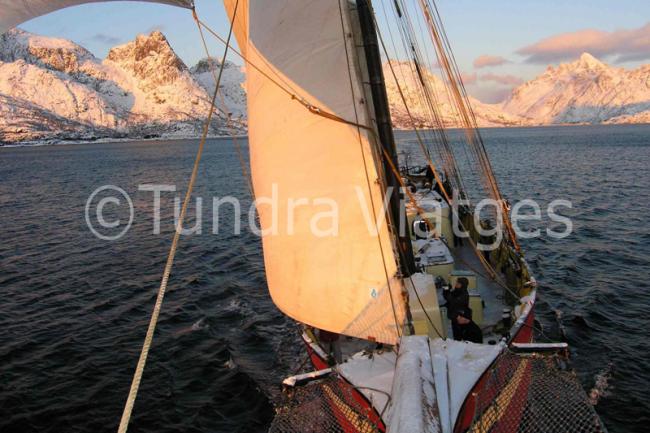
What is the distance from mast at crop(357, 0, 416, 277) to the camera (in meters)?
8.11

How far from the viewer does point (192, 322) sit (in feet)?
57.0

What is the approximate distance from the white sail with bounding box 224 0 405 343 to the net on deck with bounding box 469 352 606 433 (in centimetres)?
212

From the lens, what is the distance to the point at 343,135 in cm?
789

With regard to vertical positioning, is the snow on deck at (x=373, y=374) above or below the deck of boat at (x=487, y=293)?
above

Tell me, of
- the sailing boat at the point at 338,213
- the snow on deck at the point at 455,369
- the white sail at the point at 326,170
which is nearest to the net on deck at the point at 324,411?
the sailing boat at the point at 338,213

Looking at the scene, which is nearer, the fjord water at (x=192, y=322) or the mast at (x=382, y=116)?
the mast at (x=382, y=116)

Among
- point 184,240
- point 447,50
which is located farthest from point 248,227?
point 447,50

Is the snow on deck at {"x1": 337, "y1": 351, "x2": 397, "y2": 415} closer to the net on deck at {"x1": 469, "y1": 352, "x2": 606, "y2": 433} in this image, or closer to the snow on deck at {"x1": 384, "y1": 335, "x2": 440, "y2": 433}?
the snow on deck at {"x1": 384, "y1": 335, "x2": 440, "y2": 433}

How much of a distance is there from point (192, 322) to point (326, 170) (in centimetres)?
1174

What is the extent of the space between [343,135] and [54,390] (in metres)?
11.2

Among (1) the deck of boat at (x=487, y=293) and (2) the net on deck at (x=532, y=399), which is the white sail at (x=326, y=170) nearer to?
(2) the net on deck at (x=532, y=399)

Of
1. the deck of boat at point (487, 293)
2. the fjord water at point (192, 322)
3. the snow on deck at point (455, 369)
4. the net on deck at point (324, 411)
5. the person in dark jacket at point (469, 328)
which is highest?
the snow on deck at point (455, 369)

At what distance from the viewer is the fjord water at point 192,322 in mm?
11984

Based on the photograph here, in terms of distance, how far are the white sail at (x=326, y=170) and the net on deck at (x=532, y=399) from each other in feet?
6.95
